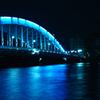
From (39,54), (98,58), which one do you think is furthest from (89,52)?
(39,54)

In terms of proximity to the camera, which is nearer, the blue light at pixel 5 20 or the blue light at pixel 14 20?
the blue light at pixel 5 20

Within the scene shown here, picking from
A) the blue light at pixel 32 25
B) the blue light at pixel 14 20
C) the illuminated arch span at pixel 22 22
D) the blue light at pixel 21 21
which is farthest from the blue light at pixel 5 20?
the blue light at pixel 32 25

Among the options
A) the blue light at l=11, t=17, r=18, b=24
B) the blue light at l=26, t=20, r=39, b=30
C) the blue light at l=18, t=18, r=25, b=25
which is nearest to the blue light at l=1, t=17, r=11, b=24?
the blue light at l=11, t=17, r=18, b=24

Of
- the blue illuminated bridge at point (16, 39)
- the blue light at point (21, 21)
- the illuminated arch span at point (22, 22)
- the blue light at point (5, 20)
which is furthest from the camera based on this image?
the blue light at point (21, 21)

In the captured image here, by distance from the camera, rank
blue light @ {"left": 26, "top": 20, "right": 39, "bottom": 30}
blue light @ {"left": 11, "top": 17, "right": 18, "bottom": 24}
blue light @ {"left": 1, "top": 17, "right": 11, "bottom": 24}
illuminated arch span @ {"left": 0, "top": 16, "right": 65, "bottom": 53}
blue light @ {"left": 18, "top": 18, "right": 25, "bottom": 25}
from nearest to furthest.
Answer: blue light @ {"left": 1, "top": 17, "right": 11, "bottom": 24} < illuminated arch span @ {"left": 0, "top": 16, "right": 65, "bottom": 53} < blue light @ {"left": 11, "top": 17, "right": 18, "bottom": 24} < blue light @ {"left": 18, "top": 18, "right": 25, "bottom": 25} < blue light @ {"left": 26, "top": 20, "right": 39, "bottom": 30}

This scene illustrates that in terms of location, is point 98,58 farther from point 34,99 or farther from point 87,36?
point 34,99

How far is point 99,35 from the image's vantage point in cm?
13762

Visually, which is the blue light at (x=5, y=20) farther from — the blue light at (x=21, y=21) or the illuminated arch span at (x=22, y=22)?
the blue light at (x=21, y=21)

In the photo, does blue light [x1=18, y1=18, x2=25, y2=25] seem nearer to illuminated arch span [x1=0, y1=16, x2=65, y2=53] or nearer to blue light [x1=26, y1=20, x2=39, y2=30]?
illuminated arch span [x1=0, y1=16, x2=65, y2=53]

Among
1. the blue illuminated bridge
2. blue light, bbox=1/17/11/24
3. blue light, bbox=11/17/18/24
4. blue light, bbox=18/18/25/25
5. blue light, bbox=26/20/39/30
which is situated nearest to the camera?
the blue illuminated bridge

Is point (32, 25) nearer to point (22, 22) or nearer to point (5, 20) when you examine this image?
point (22, 22)

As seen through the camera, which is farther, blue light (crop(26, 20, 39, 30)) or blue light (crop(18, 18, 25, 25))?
blue light (crop(26, 20, 39, 30))

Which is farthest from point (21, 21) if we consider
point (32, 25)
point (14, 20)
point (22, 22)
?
→ point (32, 25)

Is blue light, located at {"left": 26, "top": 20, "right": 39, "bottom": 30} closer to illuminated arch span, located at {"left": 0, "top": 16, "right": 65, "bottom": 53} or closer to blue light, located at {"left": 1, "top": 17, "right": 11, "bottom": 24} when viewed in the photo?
illuminated arch span, located at {"left": 0, "top": 16, "right": 65, "bottom": 53}
